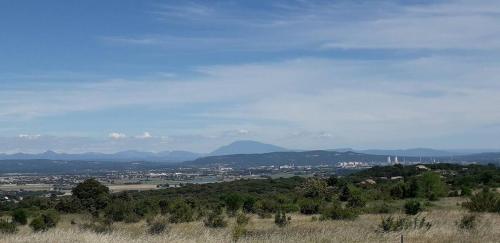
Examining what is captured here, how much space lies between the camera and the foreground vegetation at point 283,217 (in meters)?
16.7

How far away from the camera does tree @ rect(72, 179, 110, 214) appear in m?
43.0

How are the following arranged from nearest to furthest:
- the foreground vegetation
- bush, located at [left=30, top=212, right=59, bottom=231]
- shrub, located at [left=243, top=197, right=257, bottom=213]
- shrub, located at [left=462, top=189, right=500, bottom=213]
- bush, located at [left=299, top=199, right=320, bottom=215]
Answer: the foreground vegetation
bush, located at [left=30, top=212, right=59, bottom=231]
shrub, located at [left=462, top=189, right=500, bottom=213]
bush, located at [left=299, top=199, right=320, bottom=215]
shrub, located at [left=243, top=197, right=257, bottom=213]

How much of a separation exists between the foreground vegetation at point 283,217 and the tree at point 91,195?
73mm

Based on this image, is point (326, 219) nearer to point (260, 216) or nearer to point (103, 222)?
point (260, 216)

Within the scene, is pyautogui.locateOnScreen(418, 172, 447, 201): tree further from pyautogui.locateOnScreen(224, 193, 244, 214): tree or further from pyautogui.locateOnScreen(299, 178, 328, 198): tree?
pyautogui.locateOnScreen(224, 193, 244, 214): tree

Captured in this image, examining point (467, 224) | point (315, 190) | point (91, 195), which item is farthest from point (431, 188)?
point (467, 224)

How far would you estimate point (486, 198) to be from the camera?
28.7m

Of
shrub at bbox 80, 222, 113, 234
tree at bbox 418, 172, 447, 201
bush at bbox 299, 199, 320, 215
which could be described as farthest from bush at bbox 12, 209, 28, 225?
tree at bbox 418, 172, 447, 201

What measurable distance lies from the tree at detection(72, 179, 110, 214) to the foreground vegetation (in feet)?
0.24

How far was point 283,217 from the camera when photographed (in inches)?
971

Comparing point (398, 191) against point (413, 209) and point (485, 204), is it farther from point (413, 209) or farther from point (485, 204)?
point (485, 204)

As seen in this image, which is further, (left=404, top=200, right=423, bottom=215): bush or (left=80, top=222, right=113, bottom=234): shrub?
(left=404, top=200, right=423, bottom=215): bush

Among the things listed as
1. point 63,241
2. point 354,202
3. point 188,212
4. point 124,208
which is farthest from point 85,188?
point 63,241

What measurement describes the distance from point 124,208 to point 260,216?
7219 mm
